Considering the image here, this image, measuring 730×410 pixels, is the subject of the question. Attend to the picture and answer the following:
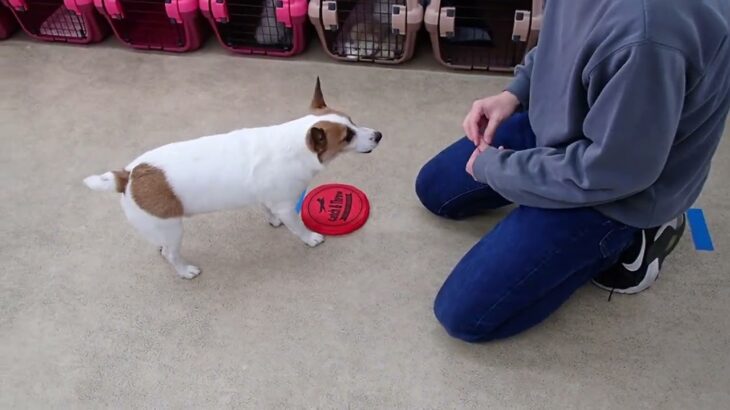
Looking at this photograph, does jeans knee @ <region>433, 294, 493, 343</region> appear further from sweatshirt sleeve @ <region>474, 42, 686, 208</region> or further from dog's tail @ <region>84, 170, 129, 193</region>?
dog's tail @ <region>84, 170, 129, 193</region>

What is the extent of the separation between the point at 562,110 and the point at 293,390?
2.74 feet

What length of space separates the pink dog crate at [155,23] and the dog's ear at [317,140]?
3.61 ft

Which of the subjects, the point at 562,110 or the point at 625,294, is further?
the point at 625,294

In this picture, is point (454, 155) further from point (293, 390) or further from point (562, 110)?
point (293, 390)

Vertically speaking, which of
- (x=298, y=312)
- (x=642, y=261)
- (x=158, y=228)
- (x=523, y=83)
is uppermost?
(x=523, y=83)

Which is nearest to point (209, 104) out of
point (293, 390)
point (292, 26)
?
point (292, 26)

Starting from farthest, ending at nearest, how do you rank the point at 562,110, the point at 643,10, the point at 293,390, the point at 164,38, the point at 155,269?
the point at 164,38, the point at 155,269, the point at 293,390, the point at 562,110, the point at 643,10

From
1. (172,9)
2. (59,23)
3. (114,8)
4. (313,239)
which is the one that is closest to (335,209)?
(313,239)

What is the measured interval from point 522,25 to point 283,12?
824mm

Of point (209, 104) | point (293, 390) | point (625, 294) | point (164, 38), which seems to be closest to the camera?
point (293, 390)

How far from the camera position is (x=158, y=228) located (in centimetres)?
143

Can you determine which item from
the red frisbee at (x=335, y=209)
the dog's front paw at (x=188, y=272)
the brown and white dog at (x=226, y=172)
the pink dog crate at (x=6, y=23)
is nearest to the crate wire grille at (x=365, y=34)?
the red frisbee at (x=335, y=209)

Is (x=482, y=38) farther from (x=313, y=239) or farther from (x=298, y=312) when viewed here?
(x=298, y=312)

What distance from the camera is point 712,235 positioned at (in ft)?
5.49
